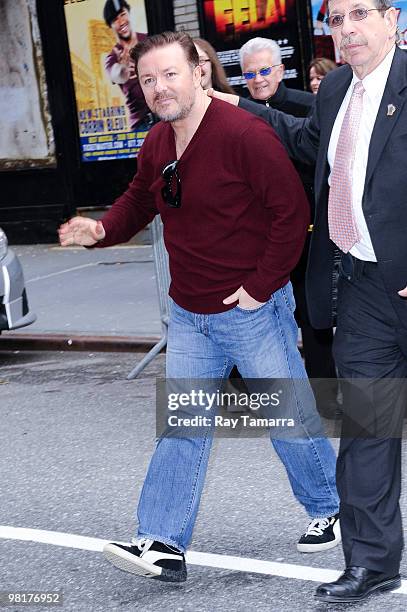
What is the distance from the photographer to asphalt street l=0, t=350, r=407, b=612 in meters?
4.28

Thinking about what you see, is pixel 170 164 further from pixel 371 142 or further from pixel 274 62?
pixel 274 62

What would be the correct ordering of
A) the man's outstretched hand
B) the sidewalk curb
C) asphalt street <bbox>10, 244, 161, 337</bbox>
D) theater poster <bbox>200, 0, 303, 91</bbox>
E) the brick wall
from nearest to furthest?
the man's outstretched hand < the sidewalk curb < asphalt street <bbox>10, 244, 161, 337</bbox> < theater poster <bbox>200, 0, 303, 91</bbox> < the brick wall

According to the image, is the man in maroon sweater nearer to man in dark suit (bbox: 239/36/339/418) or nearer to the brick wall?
man in dark suit (bbox: 239/36/339/418)

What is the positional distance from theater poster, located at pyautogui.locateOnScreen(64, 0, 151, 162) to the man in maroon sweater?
10.5 meters

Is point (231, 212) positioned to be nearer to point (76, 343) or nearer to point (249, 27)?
point (76, 343)

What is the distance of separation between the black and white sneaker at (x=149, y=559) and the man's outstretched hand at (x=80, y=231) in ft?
3.79

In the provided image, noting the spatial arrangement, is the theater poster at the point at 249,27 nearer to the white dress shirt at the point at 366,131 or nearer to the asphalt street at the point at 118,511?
the asphalt street at the point at 118,511

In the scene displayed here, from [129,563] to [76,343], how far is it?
220 inches

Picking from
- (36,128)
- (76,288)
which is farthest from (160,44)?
(36,128)

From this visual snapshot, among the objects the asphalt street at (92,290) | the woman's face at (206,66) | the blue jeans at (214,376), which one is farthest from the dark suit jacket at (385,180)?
the asphalt street at (92,290)

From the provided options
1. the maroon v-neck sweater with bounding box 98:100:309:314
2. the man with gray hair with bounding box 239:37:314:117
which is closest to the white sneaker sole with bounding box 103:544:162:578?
the maroon v-neck sweater with bounding box 98:100:309:314

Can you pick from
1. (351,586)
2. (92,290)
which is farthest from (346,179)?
(92,290)

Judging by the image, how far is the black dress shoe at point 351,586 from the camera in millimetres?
4000

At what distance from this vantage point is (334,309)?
4.27m
